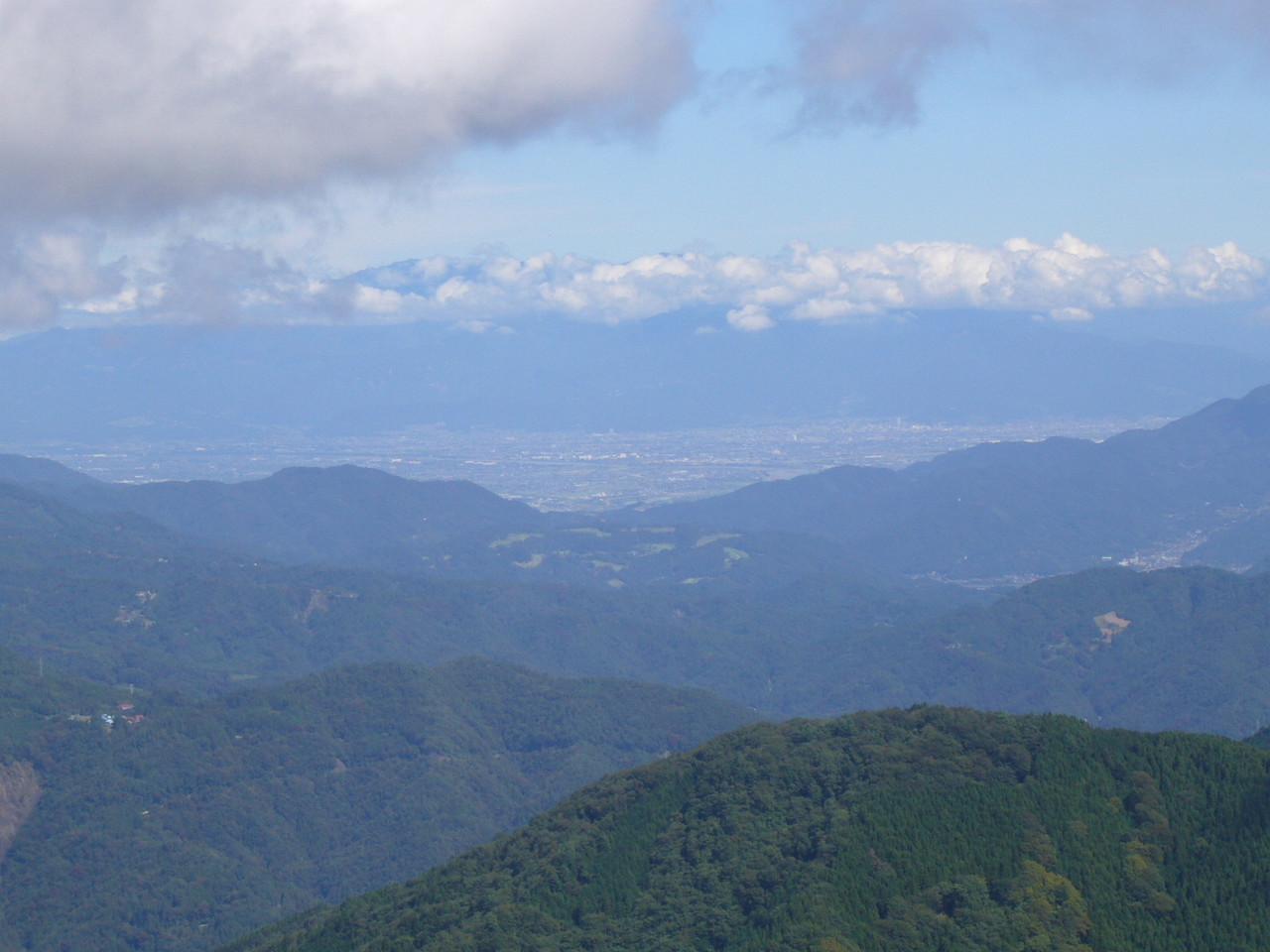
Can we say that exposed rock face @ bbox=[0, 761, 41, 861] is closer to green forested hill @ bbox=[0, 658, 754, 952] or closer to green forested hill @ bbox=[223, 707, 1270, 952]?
green forested hill @ bbox=[0, 658, 754, 952]

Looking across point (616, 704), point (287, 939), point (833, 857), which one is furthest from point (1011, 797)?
point (616, 704)

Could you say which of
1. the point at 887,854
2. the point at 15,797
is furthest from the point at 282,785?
the point at 887,854

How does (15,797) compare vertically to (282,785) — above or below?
above

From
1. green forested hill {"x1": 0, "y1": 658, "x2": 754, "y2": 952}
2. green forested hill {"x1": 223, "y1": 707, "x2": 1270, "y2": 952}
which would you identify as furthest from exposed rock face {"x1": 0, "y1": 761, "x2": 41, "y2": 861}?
green forested hill {"x1": 223, "y1": 707, "x2": 1270, "y2": 952}

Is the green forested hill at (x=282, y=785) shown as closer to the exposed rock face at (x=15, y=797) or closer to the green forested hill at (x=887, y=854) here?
the exposed rock face at (x=15, y=797)

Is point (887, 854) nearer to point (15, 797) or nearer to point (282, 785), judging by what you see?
point (282, 785)

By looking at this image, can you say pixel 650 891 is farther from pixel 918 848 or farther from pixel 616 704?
pixel 616 704
